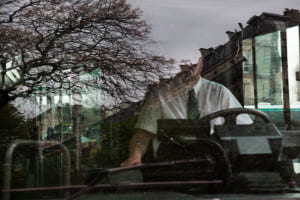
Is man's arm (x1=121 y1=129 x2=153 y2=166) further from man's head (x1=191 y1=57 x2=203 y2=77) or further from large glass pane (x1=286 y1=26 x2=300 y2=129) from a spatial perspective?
large glass pane (x1=286 y1=26 x2=300 y2=129)

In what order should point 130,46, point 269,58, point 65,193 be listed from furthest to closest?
point 269,58 → point 130,46 → point 65,193

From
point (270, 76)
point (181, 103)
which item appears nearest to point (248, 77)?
point (270, 76)

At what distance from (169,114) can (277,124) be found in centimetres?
54

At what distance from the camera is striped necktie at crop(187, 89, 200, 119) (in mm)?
2012

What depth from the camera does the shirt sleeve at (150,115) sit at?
1.91m

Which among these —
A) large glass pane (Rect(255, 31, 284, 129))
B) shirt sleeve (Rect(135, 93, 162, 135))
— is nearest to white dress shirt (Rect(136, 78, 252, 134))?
shirt sleeve (Rect(135, 93, 162, 135))

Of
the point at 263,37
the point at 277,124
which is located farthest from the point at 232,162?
the point at 263,37

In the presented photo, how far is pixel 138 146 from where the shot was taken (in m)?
1.88

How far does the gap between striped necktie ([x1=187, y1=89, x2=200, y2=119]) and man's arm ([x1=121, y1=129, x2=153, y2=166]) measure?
0.73ft

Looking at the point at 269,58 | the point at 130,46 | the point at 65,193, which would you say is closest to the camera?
the point at 65,193

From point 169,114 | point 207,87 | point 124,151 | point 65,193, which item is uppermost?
point 207,87

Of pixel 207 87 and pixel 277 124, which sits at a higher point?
pixel 207 87

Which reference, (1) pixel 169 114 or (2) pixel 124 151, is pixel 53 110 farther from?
(1) pixel 169 114

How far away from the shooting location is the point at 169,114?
1.97m
